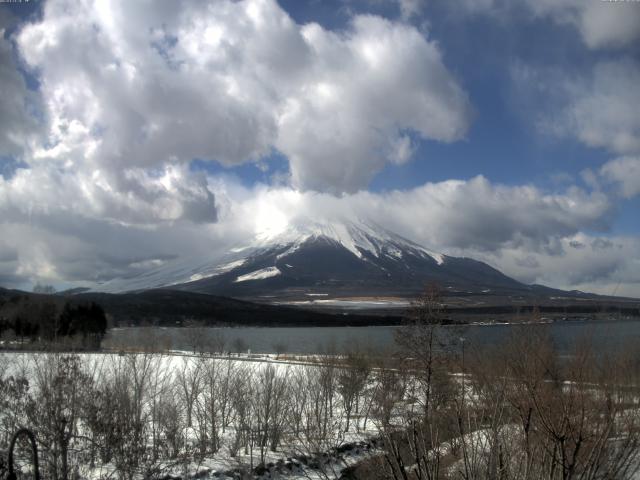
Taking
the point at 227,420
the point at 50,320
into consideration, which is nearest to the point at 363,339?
the point at 50,320

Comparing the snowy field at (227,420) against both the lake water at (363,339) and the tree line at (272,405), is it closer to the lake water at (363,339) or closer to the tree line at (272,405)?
the tree line at (272,405)

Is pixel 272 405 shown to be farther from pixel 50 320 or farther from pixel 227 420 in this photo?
pixel 50 320

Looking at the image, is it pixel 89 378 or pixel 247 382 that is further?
pixel 247 382

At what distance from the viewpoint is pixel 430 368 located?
31812 mm

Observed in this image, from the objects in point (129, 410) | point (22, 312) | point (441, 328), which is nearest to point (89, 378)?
point (129, 410)

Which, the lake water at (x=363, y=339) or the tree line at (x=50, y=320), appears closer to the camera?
the lake water at (x=363, y=339)

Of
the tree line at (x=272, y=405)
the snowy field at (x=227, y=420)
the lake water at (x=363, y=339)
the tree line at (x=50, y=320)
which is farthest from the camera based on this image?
the tree line at (x=50, y=320)

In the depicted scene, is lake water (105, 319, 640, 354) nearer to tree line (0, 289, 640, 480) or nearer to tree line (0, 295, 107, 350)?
tree line (0, 289, 640, 480)

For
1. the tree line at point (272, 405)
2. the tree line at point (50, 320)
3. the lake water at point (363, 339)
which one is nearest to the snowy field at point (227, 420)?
the tree line at point (272, 405)

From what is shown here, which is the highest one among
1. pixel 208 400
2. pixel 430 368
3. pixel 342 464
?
pixel 430 368

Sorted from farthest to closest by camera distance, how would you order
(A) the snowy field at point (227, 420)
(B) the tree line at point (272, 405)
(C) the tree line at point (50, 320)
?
(C) the tree line at point (50, 320) < (A) the snowy field at point (227, 420) < (B) the tree line at point (272, 405)

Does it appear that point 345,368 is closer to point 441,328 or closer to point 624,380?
point 441,328

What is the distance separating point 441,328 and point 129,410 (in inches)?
752

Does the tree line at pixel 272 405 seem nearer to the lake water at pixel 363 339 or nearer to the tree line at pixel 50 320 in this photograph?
the lake water at pixel 363 339
